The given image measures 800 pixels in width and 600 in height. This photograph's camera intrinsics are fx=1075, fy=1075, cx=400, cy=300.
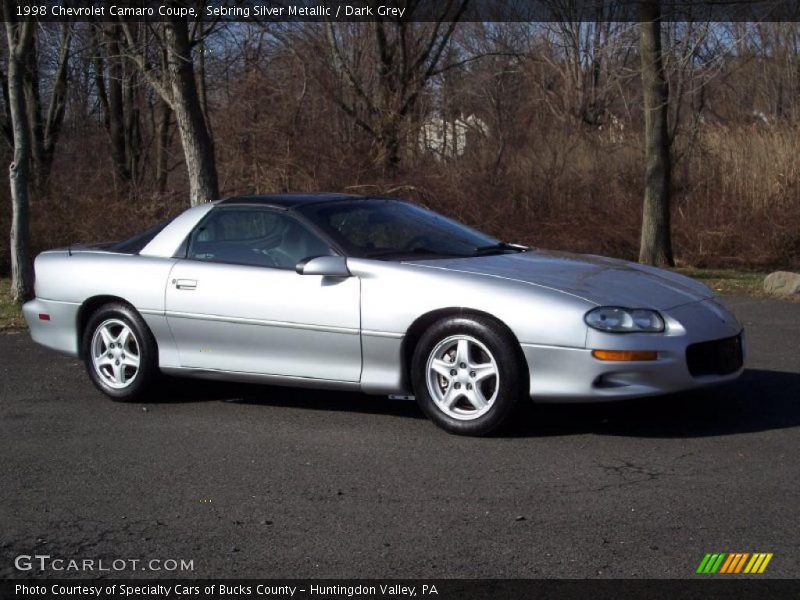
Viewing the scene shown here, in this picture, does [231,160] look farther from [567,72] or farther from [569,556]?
[569,556]

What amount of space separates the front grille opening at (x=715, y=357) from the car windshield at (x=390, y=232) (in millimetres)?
1563

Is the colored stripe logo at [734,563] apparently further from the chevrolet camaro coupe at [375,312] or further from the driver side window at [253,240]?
the driver side window at [253,240]

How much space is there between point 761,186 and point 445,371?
1414cm

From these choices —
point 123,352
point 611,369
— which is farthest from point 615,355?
point 123,352

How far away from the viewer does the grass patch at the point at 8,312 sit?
10.8 meters

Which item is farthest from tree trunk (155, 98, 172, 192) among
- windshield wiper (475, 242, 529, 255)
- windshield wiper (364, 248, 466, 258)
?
windshield wiper (364, 248, 466, 258)

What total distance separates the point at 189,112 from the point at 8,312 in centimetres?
312

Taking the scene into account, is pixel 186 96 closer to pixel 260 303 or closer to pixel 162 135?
pixel 260 303

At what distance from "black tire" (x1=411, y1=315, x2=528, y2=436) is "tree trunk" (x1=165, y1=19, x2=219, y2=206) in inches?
288

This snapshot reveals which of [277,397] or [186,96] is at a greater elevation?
[186,96]

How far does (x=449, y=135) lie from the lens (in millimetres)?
21828

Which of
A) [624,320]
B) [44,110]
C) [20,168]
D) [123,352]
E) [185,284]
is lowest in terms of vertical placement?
[123,352]

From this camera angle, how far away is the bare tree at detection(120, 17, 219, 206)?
12.3 metres

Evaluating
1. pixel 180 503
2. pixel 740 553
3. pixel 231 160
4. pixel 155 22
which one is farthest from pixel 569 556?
pixel 231 160
